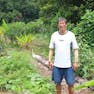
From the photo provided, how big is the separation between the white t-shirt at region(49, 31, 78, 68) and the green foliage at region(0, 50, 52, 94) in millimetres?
1073

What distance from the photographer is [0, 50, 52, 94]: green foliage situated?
692 cm

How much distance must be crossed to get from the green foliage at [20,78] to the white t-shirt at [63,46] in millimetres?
1073

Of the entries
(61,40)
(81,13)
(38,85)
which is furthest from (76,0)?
(61,40)

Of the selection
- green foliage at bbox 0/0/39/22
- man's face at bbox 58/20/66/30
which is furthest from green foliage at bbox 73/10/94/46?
green foliage at bbox 0/0/39/22

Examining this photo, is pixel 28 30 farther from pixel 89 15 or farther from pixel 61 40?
pixel 61 40

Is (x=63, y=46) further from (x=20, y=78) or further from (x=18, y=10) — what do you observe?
(x=18, y=10)

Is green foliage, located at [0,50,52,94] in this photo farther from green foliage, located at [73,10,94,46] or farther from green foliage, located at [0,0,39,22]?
green foliage, located at [0,0,39,22]

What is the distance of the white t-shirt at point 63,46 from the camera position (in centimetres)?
560

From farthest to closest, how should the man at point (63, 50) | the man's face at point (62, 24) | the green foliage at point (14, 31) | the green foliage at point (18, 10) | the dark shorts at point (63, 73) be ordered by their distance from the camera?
the green foliage at point (18, 10) < the green foliage at point (14, 31) < the dark shorts at point (63, 73) < the man at point (63, 50) < the man's face at point (62, 24)

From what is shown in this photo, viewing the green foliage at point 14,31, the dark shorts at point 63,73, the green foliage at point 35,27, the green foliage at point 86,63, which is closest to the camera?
the dark shorts at point 63,73

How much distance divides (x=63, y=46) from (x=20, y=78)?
7.73ft

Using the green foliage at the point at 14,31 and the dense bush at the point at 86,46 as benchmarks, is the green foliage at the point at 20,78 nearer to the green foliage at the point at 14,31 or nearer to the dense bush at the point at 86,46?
the dense bush at the point at 86,46

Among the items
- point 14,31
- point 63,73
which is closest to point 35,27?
point 14,31

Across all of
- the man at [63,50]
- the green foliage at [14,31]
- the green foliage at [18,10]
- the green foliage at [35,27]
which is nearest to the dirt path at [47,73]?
the man at [63,50]
